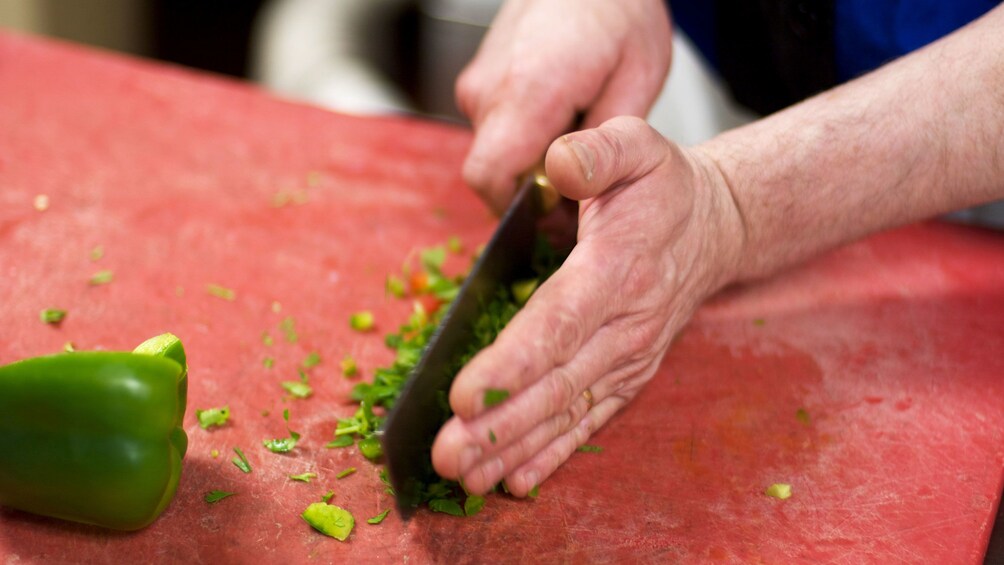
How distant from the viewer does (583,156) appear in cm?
99

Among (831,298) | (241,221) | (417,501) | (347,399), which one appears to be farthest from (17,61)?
(831,298)

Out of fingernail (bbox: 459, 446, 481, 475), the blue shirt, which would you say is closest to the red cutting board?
fingernail (bbox: 459, 446, 481, 475)

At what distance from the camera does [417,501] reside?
1.03 metres

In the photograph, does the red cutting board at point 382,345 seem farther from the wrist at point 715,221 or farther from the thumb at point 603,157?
the thumb at point 603,157

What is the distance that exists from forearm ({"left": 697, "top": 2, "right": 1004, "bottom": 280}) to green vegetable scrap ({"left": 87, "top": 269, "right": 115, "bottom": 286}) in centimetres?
93

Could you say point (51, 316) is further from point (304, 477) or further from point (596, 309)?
point (596, 309)

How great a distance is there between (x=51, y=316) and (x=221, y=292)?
0.80ft

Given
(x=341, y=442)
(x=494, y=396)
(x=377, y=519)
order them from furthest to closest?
(x=341, y=442) < (x=377, y=519) < (x=494, y=396)

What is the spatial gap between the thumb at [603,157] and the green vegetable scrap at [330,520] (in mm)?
455

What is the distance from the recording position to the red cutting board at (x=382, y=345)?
3.36 feet

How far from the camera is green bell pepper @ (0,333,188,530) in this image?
93 centimetres

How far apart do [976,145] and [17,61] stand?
1.94 metres

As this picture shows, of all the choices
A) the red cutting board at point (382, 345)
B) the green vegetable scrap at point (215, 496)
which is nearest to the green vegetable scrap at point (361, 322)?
the red cutting board at point (382, 345)

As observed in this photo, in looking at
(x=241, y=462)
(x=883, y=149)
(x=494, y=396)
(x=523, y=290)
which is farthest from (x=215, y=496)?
(x=883, y=149)
